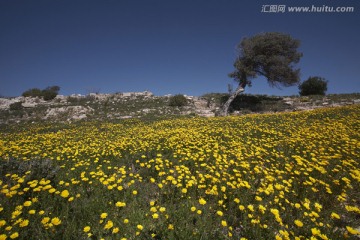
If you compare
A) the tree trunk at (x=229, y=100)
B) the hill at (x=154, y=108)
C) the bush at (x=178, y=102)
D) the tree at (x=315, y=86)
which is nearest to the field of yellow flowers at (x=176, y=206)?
the hill at (x=154, y=108)

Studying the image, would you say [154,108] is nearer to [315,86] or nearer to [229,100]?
[229,100]

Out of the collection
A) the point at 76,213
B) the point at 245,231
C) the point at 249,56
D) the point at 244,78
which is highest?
the point at 249,56

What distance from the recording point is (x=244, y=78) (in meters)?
25.3

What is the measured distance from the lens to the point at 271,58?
23.6m

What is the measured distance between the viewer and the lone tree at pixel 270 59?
23.8m

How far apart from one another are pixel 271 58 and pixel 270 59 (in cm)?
19

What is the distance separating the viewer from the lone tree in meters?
23.8

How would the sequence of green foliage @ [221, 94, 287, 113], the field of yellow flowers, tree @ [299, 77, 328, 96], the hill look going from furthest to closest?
1. tree @ [299, 77, 328, 96]
2. green foliage @ [221, 94, 287, 113]
3. the hill
4. the field of yellow flowers

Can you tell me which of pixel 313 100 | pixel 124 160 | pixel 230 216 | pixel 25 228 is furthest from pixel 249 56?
pixel 25 228

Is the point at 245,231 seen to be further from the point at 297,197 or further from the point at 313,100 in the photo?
the point at 313,100

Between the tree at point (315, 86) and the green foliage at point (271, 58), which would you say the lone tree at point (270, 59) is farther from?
the tree at point (315, 86)

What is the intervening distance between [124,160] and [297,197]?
5231mm

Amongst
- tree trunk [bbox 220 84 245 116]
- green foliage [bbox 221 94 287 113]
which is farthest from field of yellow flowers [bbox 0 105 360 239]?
green foliage [bbox 221 94 287 113]

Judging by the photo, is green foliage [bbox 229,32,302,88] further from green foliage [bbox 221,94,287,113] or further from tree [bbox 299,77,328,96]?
tree [bbox 299,77,328,96]
